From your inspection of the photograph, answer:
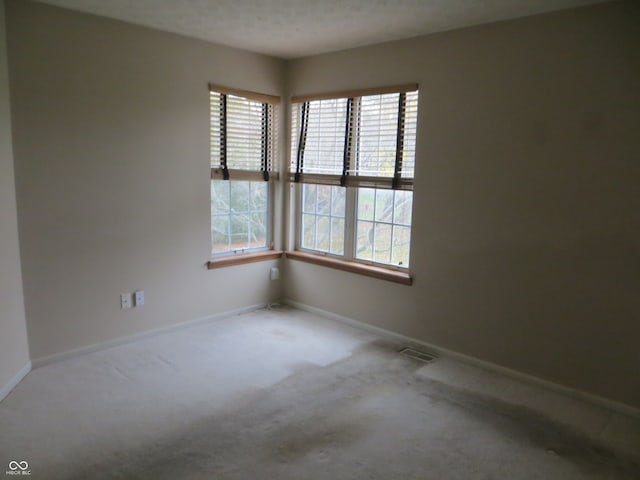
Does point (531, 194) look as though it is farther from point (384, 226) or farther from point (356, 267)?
point (356, 267)

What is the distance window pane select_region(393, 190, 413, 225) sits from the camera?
3.81 meters

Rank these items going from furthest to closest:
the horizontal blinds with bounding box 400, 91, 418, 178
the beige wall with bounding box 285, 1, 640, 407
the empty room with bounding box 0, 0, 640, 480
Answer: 1. the horizontal blinds with bounding box 400, 91, 418, 178
2. the beige wall with bounding box 285, 1, 640, 407
3. the empty room with bounding box 0, 0, 640, 480

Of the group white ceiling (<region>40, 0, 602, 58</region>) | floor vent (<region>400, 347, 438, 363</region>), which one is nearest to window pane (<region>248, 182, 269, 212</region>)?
white ceiling (<region>40, 0, 602, 58</region>)

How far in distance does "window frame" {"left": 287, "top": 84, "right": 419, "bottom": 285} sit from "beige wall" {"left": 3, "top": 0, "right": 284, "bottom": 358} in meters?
0.81

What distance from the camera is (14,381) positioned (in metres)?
2.95

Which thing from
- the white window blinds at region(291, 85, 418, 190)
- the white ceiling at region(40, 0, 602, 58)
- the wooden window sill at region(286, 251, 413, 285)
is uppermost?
the white ceiling at region(40, 0, 602, 58)

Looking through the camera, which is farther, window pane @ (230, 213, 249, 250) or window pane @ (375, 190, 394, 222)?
window pane @ (230, 213, 249, 250)

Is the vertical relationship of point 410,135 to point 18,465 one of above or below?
above

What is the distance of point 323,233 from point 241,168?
0.98 metres

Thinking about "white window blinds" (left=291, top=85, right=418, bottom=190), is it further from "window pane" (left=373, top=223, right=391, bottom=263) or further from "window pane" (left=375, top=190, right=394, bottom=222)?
"window pane" (left=373, top=223, right=391, bottom=263)

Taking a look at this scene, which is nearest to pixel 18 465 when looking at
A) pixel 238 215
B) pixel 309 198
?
pixel 238 215

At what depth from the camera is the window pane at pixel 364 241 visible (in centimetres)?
414

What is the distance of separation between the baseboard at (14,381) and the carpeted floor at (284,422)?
4 centimetres

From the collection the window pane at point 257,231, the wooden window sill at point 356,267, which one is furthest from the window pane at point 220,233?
the wooden window sill at point 356,267
